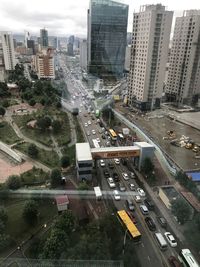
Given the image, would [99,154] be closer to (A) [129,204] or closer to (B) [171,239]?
(A) [129,204]

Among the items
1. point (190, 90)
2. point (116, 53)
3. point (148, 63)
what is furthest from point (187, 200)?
point (116, 53)

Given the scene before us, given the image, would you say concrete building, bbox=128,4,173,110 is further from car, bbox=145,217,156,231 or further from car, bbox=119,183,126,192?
car, bbox=145,217,156,231

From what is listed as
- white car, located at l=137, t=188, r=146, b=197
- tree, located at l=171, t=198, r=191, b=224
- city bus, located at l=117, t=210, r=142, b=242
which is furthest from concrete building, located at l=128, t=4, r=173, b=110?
city bus, located at l=117, t=210, r=142, b=242

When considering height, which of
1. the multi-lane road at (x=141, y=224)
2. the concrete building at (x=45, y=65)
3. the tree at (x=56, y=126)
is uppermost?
the concrete building at (x=45, y=65)

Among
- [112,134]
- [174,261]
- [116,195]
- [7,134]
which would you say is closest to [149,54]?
[112,134]

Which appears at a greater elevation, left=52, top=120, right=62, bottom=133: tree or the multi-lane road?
left=52, top=120, right=62, bottom=133: tree

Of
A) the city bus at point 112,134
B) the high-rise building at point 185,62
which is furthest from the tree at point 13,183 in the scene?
the high-rise building at point 185,62

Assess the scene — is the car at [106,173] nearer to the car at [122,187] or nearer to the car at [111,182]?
the car at [111,182]
